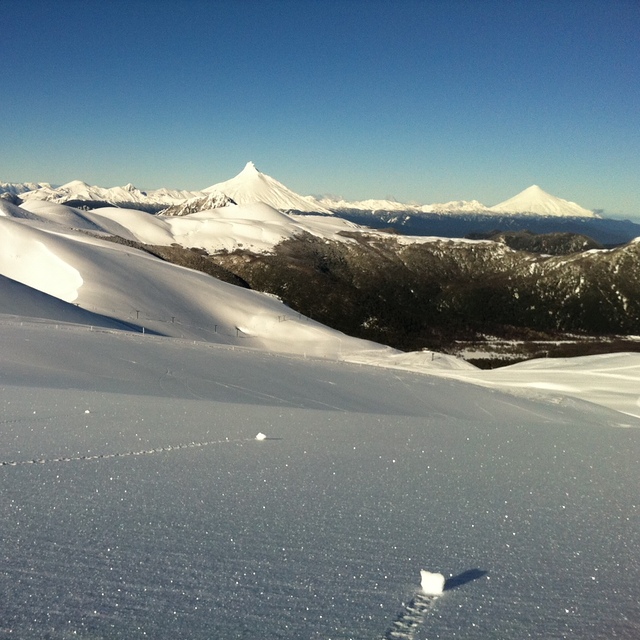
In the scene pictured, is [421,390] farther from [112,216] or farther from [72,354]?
[112,216]

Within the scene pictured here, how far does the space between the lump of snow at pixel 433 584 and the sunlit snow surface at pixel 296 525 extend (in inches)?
2.7

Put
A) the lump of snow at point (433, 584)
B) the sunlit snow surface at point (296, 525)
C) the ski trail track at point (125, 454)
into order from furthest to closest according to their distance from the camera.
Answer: the ski trail track at point (125, 454) < the lump of snow at point (433, 584) < the sunlit snow surface at point (296, 525)

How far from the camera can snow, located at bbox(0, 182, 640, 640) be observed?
3.05m

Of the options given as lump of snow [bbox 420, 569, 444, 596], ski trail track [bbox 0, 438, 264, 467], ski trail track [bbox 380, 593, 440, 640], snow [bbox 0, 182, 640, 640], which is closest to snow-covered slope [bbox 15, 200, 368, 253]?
snow [bbox 0, 182, 640, 640]

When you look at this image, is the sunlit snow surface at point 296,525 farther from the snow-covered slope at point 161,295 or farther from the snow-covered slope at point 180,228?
the snow-covered slope at point 180,228

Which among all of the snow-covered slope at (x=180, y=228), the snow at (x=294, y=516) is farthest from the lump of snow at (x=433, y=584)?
the snow-covered slope at (x=180, y=228)

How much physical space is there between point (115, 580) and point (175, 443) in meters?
3.39

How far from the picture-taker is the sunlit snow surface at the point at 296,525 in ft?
9.96

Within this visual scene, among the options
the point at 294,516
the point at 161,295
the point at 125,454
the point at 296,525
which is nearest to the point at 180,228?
the point at 161,295

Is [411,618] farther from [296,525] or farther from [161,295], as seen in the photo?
[161,295]

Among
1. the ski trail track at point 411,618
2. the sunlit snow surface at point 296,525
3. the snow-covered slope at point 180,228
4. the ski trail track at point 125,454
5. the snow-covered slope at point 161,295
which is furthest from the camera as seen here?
the snow-covered slope at point 180,228

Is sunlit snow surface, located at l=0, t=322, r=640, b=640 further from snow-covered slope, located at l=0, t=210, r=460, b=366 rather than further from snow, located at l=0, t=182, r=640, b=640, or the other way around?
snow-covered slope, located at l=0, t=210, r=460, b=366

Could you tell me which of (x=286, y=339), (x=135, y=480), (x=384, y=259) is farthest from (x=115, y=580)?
(x=384, y=259)

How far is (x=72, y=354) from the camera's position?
13.5 m
